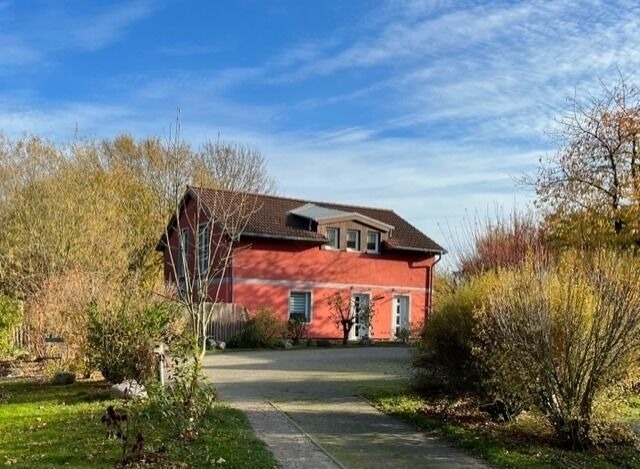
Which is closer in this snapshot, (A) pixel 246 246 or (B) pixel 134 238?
(A) pixel 246 246

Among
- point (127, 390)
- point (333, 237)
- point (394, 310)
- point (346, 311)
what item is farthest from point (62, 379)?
point (394, 310)

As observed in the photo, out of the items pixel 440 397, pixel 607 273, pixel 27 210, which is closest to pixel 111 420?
pixel 607 273

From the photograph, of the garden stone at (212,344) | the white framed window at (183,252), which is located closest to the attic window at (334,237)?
the white framed window at (183,252)

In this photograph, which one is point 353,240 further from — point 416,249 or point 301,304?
point 301,304

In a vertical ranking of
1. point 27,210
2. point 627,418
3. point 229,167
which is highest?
point 229,167

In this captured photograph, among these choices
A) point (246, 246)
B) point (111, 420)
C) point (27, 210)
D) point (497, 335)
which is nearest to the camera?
point (111, 420)

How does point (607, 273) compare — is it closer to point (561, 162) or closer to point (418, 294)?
point (561, 162)

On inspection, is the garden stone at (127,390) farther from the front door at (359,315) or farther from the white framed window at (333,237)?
the white framed window at (333,237)

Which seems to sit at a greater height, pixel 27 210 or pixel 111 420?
pixel 27 210

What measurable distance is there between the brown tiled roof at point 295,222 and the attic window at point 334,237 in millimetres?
820

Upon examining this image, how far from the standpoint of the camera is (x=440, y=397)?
39.0ft

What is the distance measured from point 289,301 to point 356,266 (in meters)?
3.89

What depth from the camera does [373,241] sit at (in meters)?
32.7

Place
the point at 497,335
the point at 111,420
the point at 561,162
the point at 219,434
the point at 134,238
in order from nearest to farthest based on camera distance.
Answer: the point at 111,420, the point at 219,434, the point at 497,335, the point at 561,162, the point at 134,238
